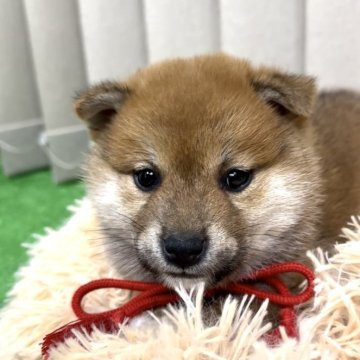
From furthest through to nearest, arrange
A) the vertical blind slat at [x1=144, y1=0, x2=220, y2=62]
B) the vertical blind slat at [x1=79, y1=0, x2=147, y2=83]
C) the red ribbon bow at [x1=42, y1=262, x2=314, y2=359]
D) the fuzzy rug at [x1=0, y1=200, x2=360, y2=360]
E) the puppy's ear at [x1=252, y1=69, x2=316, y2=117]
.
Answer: the vertical blind slat at [x1=79, y1=0, x2=147, y2=83], the vertical blind slat at [x1=144, y1=0, x2=220, y2=62], the puppy's ear at [x1=252, y1=69, x2=316, y2=117], the red ribbon bow at [x1=42, y1=262, x2=314, y2=359], the fuzzy rug at [x1=0, y1=200, x2=360, y2=360]

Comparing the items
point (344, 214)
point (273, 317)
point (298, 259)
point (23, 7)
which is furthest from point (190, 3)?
point (273, 317)

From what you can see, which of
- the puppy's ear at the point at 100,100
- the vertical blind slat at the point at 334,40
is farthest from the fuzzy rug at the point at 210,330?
the vertical blind slat at the point at 334,40

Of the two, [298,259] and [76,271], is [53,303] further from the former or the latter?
[298,259]

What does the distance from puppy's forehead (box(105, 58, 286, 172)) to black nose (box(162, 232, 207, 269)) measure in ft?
0.51

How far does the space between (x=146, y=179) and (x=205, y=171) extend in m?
0.14

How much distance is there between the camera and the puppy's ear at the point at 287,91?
4.04ft

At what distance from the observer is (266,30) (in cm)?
202

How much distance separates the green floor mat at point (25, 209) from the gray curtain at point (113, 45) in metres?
0.08

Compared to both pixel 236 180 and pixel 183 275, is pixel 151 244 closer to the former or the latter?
pixel 183 275

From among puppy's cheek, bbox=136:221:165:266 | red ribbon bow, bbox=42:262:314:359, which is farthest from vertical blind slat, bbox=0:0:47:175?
puppy's cheek, bbox=136:221:165:266

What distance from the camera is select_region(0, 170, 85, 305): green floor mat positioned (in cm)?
197

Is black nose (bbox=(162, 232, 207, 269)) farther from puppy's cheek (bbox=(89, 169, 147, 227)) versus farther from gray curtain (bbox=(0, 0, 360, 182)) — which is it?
gray curtain (bbox=(0, 0, 360, 182))

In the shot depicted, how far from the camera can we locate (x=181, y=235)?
3.47 ft

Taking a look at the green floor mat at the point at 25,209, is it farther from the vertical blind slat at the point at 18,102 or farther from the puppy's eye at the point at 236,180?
the puppy's eye at the point at 236,180
